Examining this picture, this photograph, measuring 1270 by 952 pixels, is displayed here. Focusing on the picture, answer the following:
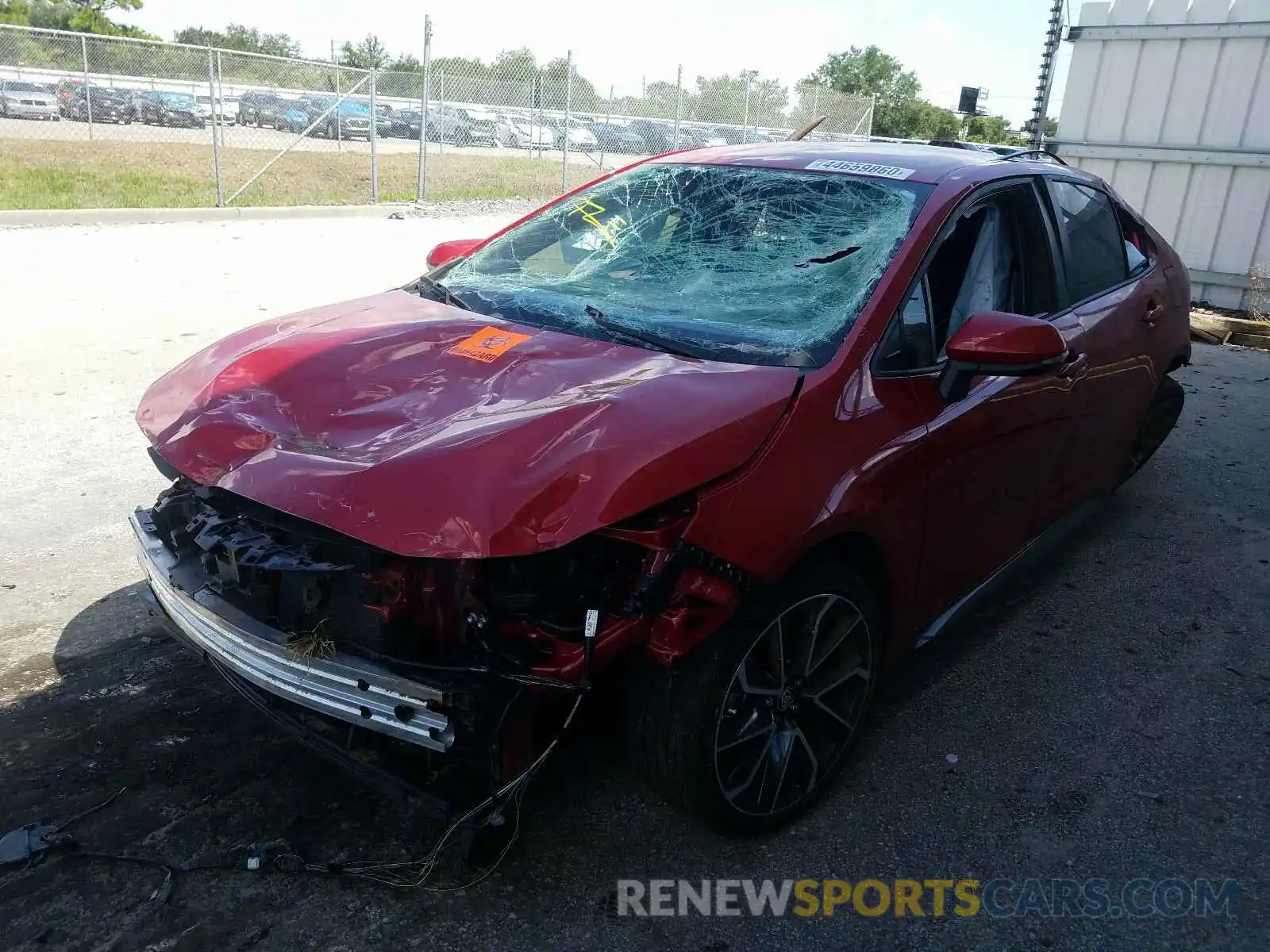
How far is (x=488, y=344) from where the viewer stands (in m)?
2.88

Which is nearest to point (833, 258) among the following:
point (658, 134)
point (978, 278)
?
point (978, 278)

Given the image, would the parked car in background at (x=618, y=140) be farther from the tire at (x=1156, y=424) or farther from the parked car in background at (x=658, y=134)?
the tire at (x=1156, y=424)

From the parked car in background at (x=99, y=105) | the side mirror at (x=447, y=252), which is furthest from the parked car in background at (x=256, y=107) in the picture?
the side mirror at (x=447, y=252)

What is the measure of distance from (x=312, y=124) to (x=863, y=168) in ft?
51.3

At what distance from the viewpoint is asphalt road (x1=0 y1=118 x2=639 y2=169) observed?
16828 millimetres

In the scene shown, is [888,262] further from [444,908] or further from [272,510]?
[444,908]

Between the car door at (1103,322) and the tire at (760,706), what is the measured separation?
1.58m

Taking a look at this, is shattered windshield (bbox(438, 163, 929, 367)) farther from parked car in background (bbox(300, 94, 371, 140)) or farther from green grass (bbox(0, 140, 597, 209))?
parked car in background (bbox(300, 94, 371, 140))

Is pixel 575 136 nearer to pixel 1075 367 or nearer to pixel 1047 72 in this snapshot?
pixel 1047 72

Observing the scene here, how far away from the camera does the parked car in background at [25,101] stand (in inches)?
657

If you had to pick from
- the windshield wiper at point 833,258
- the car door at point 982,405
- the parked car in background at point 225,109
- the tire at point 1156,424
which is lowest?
the tire at point 1156,424

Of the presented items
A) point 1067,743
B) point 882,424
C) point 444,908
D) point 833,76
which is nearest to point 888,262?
point 882,424

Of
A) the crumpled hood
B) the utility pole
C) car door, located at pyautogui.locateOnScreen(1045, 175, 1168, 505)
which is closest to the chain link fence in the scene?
the utility pole

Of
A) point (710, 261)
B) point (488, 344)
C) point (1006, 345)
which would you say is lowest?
point (488, 344)
